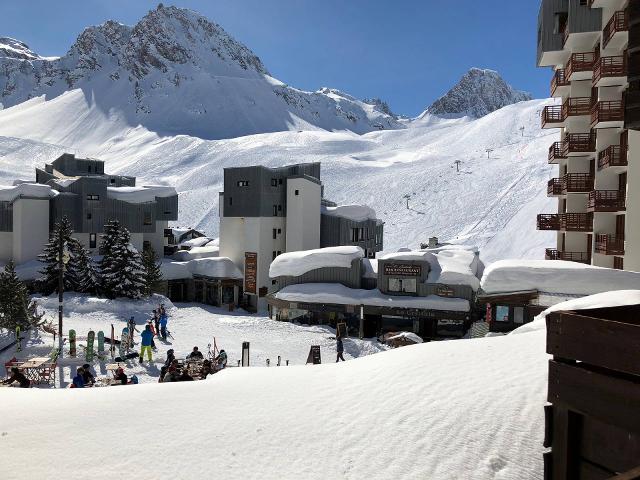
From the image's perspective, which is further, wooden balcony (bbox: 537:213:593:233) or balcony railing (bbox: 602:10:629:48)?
wooden balcony (bbox: 537:213:593:233)

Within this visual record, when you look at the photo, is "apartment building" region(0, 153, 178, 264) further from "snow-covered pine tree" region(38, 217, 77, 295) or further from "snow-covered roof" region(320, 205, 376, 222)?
"snow-covered roof" region(320, 205, 376, 222)

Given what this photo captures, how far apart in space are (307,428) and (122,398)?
3.45 m

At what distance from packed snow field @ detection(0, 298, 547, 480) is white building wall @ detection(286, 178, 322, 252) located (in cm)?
2894

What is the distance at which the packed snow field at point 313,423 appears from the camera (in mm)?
6281

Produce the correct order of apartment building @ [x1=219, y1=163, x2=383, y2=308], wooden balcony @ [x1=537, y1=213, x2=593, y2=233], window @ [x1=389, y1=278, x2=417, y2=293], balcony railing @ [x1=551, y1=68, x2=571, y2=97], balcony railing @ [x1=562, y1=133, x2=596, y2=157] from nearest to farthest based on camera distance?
balcony railing @ [x1=562, y1=133, x2=596, y2=157] → wooden balcony @ [x1=537, y1=213, x2=593, y2=233] → balcony railing @ [x1=551, y1=68, x2=571, y2=97] → window @ [x1=389, y1=278, x2=417, y2=293] → apartment building @ [x1=219, y1=163, x2=383, y2=308]

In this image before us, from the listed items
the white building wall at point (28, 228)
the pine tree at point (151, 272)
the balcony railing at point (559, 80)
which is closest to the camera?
the balcony railing at point (559, 80)

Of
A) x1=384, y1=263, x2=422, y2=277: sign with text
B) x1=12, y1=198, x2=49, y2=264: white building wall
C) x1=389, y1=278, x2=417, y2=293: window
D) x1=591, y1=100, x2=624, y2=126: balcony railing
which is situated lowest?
x1=389, y1=278, x2=417, y2=293: window

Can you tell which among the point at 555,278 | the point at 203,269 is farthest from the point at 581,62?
the point at 203,269

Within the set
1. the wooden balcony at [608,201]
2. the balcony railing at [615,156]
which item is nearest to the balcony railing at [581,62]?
the balcony railing at [615,156]

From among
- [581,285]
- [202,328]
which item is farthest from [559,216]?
[202,328]

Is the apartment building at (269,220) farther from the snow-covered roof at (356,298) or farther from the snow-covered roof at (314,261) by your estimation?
the snow-covered roof at (356,298)

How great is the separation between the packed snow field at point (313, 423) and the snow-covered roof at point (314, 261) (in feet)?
68.4

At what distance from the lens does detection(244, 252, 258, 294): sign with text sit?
3866 cm

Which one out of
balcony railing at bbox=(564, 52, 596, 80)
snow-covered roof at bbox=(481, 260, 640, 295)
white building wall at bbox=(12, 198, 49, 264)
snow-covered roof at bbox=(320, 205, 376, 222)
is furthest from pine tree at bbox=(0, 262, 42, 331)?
balcony railing at bbox=(564, 52, 596, 80)
